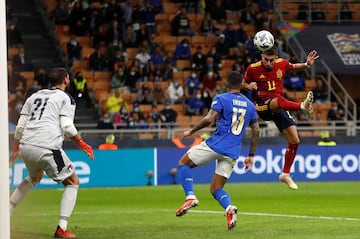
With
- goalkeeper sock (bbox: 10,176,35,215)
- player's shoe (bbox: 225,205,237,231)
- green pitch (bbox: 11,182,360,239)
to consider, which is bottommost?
green pitch (bbox: 11,182,360,239)

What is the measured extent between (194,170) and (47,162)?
14402 mm

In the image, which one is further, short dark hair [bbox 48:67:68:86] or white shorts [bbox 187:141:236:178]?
white shorts [bbox 187:141:236:178]

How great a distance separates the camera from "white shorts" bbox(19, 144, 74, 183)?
1199 centimetres

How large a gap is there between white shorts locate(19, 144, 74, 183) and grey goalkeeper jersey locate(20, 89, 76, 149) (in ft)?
0.25

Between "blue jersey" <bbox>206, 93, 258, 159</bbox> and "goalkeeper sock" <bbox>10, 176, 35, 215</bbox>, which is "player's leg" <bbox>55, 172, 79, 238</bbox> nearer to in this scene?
"blue jersey" <bbox>206, 93, 258, 159</bbox>

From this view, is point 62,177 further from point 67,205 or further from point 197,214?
point 197,214

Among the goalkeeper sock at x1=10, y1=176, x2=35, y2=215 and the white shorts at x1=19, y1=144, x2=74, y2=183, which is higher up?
the goalkeeper sock at x1=10, y1=176, x2=35, y2=215

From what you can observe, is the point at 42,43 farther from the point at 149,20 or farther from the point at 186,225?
the point at 186,225

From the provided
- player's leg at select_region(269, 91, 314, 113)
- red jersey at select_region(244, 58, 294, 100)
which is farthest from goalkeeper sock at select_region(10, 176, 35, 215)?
red jersey at select_region(244, 58, 294, 100)

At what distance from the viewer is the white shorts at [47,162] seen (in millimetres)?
11992

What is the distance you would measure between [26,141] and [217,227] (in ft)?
9.66

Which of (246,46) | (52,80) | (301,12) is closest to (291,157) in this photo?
(52,80)

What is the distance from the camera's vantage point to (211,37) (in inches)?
1304

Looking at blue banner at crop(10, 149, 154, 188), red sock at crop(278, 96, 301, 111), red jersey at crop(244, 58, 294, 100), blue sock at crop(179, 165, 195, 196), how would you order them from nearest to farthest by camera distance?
blue sock at crop(179, 165, 195, 196) → red sock at crop(278, 96, 301, 111) → red jersey at crop(244, 58, 294, 100) → blue banner at crop(10, 149, 154, 188)
